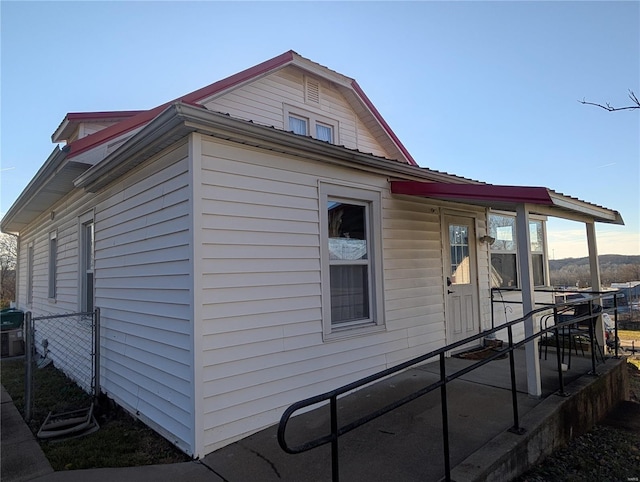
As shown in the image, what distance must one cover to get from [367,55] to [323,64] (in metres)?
0.89

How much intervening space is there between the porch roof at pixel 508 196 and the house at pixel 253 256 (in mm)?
20

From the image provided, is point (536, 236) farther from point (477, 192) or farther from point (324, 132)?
point (324, 132)

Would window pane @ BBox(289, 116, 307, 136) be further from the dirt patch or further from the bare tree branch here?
the dirt patch

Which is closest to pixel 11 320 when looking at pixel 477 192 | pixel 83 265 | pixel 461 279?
pixel 83 265

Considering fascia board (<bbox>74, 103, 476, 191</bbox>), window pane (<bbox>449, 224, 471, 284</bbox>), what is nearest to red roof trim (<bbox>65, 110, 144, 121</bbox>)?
fascia board (<bbox>74, 103, 476, 191</bbox>)

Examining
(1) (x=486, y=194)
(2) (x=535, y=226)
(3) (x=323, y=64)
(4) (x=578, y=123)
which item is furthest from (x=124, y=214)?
(4) (x=578, y=123)

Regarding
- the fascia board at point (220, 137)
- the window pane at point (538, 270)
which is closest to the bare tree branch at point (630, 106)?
the fascia board at point (220, 137)

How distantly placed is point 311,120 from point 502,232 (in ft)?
14.7

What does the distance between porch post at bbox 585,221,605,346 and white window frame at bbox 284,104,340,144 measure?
4.78m

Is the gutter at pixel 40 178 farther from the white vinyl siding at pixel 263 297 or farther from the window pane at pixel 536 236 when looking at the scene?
the window pane at pixel 536 236

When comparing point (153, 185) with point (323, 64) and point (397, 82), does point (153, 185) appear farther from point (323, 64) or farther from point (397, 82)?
point (397, 82)

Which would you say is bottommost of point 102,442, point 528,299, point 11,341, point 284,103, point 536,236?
point 102,442

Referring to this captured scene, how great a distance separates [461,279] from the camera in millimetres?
6457

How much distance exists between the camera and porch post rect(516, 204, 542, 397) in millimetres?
4094
